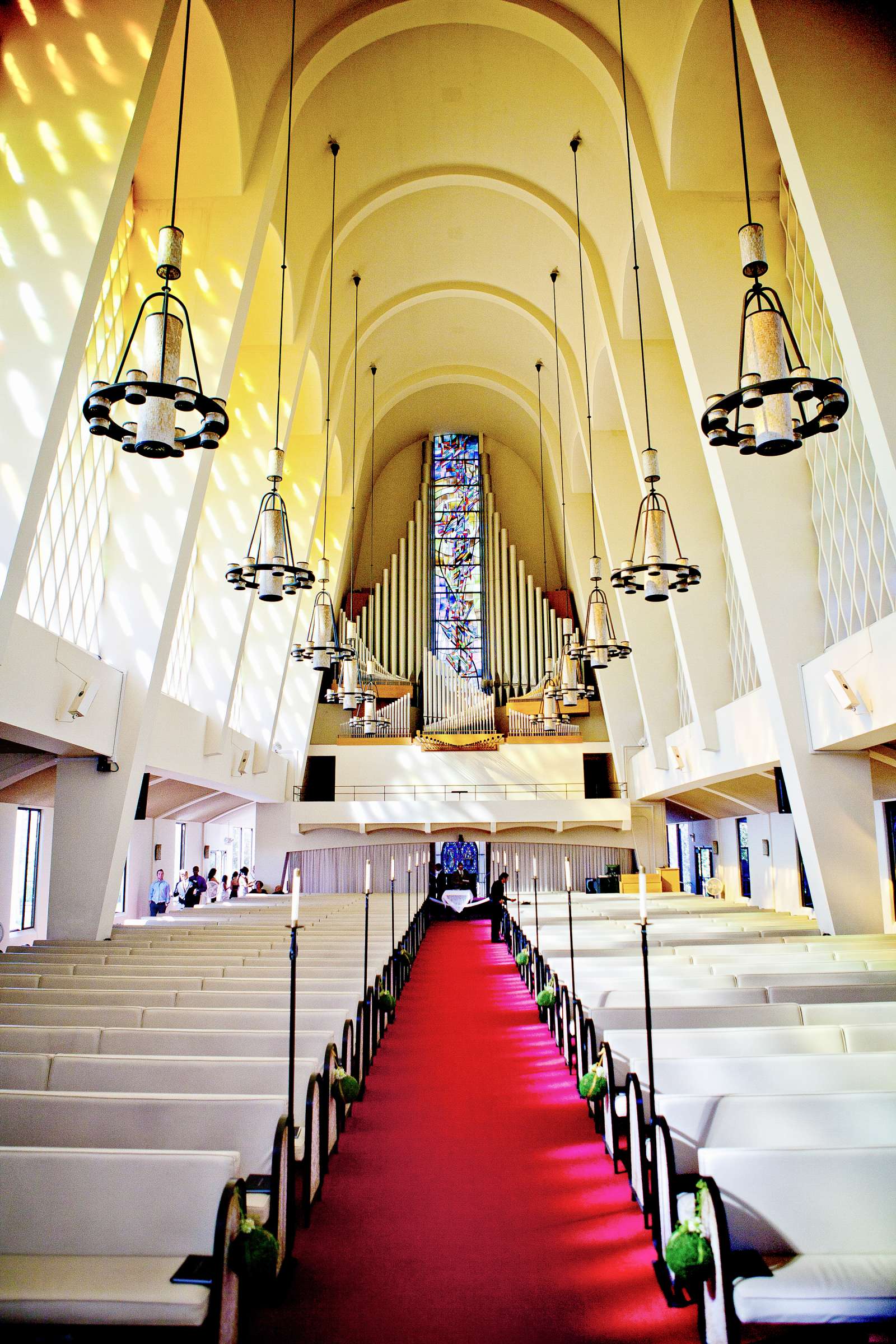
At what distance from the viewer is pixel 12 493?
6.36 meters

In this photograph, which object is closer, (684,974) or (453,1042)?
(684,974)

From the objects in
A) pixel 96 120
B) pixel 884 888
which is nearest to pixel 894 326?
pixel 96 120

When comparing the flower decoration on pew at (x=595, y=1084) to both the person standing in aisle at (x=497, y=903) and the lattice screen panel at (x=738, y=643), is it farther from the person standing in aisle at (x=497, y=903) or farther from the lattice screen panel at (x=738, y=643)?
the person standing in aisle at (x=497, y=903)

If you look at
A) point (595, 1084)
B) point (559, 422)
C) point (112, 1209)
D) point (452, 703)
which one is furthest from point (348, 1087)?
point (559, 422)

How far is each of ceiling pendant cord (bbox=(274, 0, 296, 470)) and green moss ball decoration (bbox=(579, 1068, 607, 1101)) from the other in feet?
17.5

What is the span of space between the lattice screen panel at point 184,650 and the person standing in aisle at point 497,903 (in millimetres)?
7612

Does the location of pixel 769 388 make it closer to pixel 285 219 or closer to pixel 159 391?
pixel 159 391

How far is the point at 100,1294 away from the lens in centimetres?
254

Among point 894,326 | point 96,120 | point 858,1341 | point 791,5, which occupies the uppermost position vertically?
point 791,5

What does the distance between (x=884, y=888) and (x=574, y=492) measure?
1226 cm

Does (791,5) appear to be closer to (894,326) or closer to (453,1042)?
(894,326)

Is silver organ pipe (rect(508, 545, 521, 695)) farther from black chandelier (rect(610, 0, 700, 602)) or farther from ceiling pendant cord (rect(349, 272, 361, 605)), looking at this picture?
black chandelier (rect(610, 0, 700, 602))

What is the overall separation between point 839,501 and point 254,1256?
8701 mm

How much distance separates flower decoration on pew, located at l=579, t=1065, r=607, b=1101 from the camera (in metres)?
4.88
